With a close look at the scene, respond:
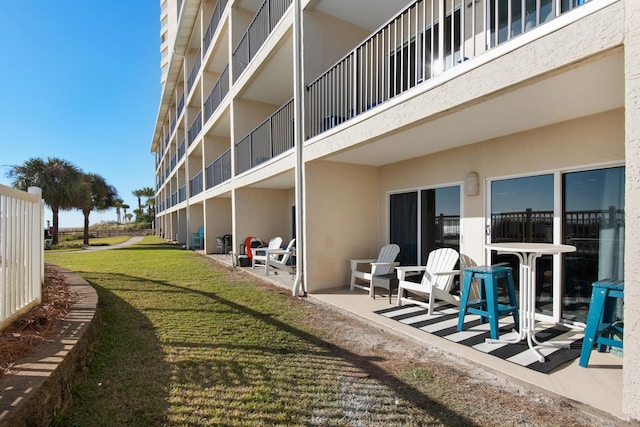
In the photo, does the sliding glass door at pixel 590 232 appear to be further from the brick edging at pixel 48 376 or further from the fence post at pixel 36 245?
the fence post at pixel 36 245

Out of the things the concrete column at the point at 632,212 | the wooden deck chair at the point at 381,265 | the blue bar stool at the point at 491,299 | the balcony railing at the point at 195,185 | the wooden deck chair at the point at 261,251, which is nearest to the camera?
the concrete column at the point at 632,212

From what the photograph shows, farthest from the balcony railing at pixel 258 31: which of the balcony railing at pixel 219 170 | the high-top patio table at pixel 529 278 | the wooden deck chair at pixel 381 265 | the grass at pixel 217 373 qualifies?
the high-top patio table at pixel 529 278

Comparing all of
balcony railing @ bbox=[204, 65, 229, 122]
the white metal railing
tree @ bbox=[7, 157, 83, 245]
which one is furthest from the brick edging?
tree @ bbox=[7, 157, 83, 245]

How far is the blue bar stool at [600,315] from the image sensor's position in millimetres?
3224

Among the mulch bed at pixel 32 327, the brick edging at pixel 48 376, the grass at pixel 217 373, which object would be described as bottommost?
the grass at pixel 217 373

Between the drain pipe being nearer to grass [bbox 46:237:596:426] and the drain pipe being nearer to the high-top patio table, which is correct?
grass [bbox 46:237:596:426]

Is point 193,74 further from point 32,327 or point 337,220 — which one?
point 32,327

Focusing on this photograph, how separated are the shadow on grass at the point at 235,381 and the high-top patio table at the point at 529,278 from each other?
1717 mm

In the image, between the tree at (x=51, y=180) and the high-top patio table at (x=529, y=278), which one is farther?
the tree at (x=51, y=180)

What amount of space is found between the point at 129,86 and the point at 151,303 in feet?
107

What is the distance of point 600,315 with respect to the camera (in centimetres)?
323

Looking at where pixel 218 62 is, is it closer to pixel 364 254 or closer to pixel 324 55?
pixel 324 55

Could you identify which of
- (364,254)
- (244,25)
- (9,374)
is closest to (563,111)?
(364,254)

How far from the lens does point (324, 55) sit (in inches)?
280
